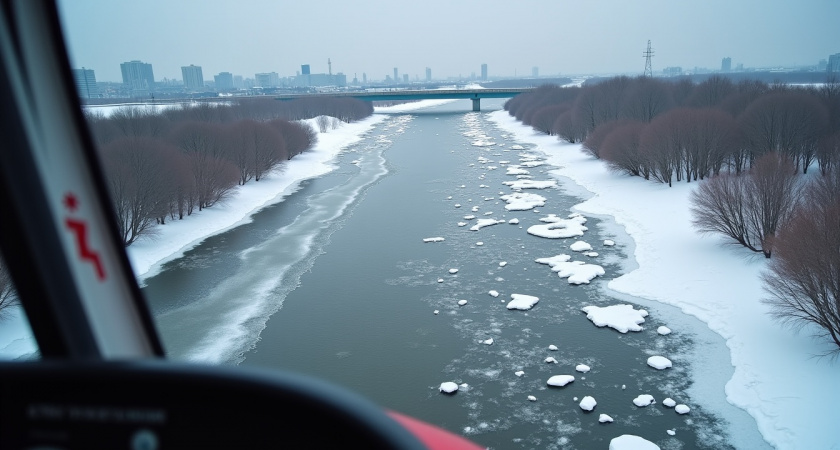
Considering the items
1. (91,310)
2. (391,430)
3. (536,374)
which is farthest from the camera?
(536,374)

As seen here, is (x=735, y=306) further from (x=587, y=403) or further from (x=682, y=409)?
(x=587, y=403)

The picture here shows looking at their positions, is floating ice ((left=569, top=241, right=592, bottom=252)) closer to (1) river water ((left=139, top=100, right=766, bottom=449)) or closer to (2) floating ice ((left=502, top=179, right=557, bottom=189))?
(1) river water ((left=139, top=100, right=766, bottom=449))

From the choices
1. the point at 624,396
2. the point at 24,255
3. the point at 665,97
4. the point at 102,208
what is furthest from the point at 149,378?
the point at 665,97

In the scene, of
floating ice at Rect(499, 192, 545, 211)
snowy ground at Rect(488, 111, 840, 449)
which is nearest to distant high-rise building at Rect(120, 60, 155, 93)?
snowy ground at Rect(488, 111, 840, 449)

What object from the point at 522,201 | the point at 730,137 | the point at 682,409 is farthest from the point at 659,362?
the point at 730,137

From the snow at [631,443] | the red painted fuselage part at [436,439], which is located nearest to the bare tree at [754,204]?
the snow at [631,443]

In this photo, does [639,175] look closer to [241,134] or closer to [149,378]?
[241,134]

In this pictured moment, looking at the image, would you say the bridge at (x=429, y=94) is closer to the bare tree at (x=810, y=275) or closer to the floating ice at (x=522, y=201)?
the floating ice at (x=522, y=201)
